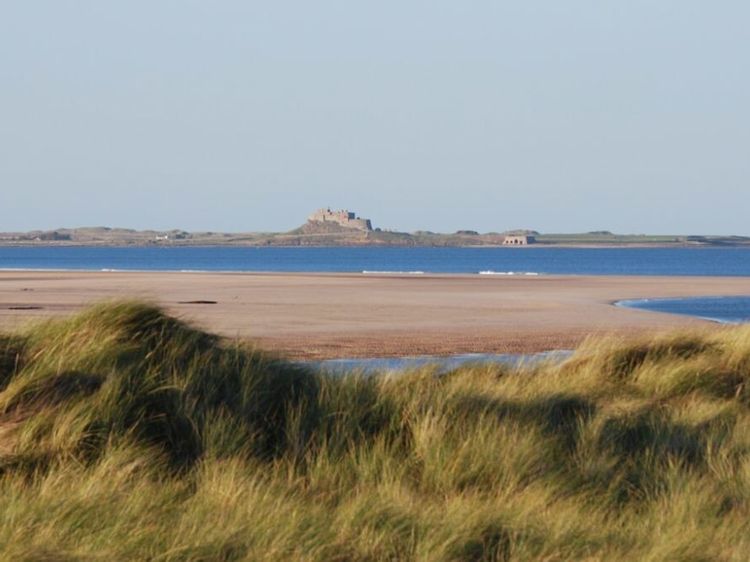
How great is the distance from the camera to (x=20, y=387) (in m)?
7.74

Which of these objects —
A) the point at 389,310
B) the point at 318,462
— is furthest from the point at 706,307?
the point at 318,462

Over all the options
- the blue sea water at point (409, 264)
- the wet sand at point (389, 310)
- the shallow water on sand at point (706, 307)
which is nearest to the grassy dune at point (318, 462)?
the wet sand at point (389, 310)

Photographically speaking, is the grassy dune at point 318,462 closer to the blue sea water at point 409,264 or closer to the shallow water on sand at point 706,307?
the shallow water on sand at point 706,307

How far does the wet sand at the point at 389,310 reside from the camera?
82.2ft

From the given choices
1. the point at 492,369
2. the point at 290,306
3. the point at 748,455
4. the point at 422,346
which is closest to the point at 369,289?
the point at 290,306

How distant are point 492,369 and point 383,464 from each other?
4.76 metres

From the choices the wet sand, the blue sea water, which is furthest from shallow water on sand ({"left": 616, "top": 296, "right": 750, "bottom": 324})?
the blue sea water

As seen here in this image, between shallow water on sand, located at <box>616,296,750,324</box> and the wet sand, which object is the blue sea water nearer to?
the wet sand

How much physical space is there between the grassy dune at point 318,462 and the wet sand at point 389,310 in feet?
14.4

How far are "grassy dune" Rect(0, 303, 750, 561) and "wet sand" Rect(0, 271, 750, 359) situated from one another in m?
4.39

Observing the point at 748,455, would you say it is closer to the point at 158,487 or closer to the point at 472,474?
the point at 472,474

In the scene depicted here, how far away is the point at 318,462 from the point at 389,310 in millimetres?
28372

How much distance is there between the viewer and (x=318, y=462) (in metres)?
7.92

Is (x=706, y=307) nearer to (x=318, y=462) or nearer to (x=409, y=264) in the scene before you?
(x=318, y=462)
